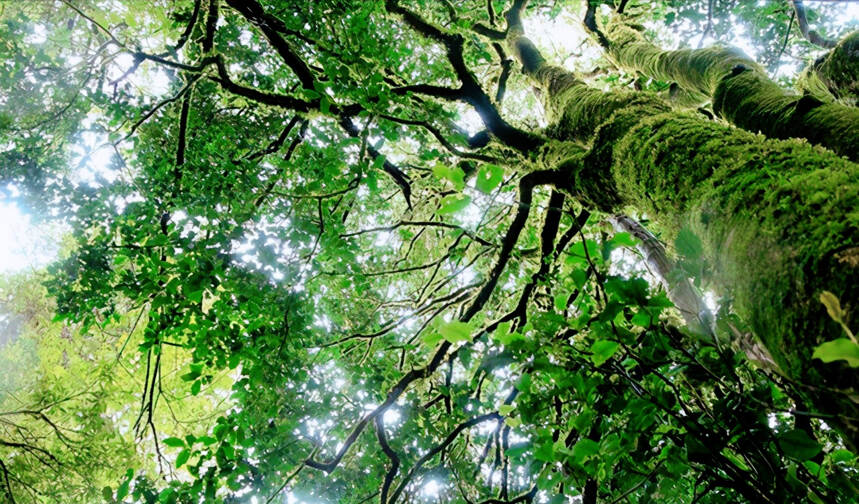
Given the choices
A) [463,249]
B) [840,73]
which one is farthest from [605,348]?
[463,249]

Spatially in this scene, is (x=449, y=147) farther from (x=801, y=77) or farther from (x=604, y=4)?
(x=604, y=4)

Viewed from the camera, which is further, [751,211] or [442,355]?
[442,355]

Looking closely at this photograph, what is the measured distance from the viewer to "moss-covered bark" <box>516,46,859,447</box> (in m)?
0.88

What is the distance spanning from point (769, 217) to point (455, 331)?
34.2 inches

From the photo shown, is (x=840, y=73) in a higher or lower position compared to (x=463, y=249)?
lower

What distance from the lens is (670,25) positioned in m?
5.54

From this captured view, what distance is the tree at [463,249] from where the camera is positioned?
43.8 inches

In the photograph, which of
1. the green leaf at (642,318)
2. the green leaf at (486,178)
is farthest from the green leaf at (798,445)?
the green leaf at (486,178)

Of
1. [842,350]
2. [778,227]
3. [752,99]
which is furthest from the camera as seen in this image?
[752,99]

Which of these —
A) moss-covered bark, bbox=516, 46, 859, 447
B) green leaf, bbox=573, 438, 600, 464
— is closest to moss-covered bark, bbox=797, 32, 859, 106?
moss-covered bark, bbox=516, 46, 859, 447

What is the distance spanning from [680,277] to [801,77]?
133 inches

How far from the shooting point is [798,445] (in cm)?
95

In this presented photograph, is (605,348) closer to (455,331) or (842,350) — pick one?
Result: (455,331)

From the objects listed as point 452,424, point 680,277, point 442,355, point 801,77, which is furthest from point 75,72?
point 801,77
